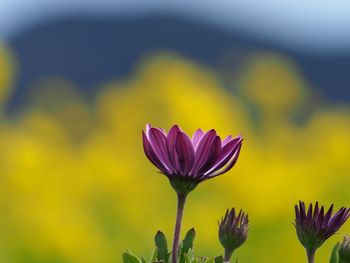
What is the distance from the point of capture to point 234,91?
5.76m

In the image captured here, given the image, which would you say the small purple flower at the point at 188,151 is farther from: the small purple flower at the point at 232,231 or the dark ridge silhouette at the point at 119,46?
the dark ridge silhouette at the point at 119,46

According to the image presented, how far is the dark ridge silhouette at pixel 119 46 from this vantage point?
11414 mm

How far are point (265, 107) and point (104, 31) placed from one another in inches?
322

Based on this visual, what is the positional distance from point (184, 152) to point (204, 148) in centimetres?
2

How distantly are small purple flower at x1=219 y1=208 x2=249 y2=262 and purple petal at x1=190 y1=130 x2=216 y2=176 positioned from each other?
0.22 ft

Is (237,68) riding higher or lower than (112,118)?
higher

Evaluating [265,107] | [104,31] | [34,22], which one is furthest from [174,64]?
[34,22]

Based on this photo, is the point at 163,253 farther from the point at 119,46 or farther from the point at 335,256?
the point at 119,46

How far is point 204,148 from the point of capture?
76cm

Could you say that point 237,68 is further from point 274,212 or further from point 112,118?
point 274,212

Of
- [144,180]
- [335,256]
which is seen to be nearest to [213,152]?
[335,256]

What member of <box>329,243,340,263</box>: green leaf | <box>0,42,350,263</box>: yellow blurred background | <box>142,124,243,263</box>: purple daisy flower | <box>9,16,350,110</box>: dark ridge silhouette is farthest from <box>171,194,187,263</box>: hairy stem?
<box>9,16,350,110</box>: dark ridge silhouette

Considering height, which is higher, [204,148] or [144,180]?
[144,180]

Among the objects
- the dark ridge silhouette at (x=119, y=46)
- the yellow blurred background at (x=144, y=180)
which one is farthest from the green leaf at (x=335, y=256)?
the dark ridge silhouette at (x=119, y=46)
